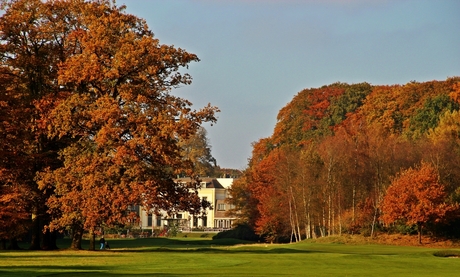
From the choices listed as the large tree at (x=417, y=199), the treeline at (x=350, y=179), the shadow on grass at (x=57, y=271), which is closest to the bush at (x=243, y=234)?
the treeline at (x=350, y=179)

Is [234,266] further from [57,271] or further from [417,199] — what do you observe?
[417,199]

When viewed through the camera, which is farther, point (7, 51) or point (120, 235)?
point (120, 235)

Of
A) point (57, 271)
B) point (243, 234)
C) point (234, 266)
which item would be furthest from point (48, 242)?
point (243, 234)

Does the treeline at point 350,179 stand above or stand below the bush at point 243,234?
above

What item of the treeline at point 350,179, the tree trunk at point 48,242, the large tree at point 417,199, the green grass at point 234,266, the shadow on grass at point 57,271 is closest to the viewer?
the shadow on grass at point 57,271

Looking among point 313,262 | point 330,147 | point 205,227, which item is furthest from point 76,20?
point 205,227

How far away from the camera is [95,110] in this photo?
157 ft

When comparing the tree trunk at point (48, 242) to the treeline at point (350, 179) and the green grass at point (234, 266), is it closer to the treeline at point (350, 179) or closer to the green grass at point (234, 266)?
the green grass at point (234, 266)

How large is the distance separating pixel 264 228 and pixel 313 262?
47.2 m

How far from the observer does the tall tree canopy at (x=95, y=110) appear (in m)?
47.6

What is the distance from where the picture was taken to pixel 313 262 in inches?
1485

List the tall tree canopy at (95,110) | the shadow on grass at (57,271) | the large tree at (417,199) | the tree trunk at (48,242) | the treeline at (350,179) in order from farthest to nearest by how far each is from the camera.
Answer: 1. the treeline at (350,179)
2. the large tree at (417,199)
3. the tree trunk at (48,242)
4. the tall tree canopy at (95,110)
5. the shadow on grass at (57,271)

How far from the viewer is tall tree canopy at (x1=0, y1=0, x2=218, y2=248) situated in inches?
1873

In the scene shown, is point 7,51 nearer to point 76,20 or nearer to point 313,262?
point 76,20
